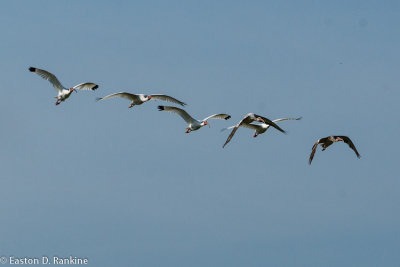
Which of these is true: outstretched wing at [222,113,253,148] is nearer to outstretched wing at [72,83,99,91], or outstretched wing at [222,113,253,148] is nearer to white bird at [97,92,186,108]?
white bird at [97,92,186,108]

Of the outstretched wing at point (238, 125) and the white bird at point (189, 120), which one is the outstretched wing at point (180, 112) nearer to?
the white bird at point (189, 120)

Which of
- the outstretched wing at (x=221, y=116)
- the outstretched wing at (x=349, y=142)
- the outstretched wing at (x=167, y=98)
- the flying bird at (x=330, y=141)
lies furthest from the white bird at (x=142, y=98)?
the outstretched wing at (x=349, y=142)

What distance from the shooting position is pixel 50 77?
200ft

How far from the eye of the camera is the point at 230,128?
189 feet

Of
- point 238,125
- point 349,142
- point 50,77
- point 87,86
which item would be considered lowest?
point 349,142

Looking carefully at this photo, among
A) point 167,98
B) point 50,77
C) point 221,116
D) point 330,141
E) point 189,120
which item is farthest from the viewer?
point 221,116

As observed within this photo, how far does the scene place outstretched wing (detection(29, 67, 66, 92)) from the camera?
60906 mm

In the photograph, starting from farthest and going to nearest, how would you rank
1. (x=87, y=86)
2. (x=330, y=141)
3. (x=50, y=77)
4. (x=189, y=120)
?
1. (x=189, y=120)
2. (x=87, y=86)
3. (x=50, y=77)
4. (x=330, y=141)

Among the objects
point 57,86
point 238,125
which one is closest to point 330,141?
point 238,125

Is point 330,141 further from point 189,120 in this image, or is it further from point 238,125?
point 189,120

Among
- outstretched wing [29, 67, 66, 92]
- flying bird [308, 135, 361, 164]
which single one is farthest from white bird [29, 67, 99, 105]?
flying bird [308, 135, 361, 164]

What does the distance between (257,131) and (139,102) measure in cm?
892

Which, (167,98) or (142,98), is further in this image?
(167,98)

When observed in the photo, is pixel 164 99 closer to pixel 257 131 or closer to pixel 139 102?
pixel 139 102
